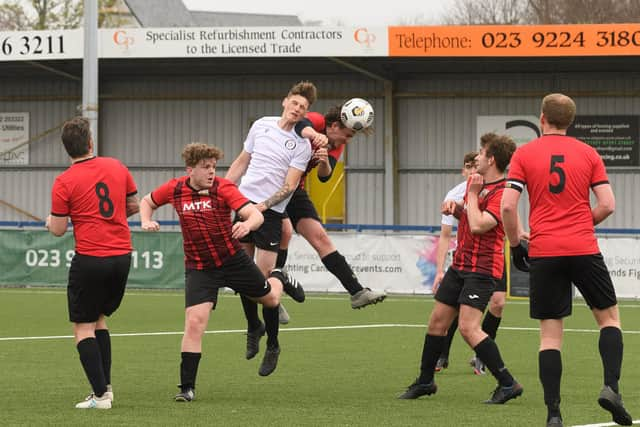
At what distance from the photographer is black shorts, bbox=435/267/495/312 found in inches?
384

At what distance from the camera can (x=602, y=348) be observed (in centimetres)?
806

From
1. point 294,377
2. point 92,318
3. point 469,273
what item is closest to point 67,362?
point 294,377

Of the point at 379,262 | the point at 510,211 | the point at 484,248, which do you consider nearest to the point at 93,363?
the point at 484,248

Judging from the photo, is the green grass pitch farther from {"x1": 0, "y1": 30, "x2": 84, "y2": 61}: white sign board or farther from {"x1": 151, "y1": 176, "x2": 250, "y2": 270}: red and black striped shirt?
{"x1": 0, "y1": 30, "x2": 84, "y2": 61}: white sign board

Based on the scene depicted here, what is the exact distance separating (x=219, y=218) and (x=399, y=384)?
7.34 ft

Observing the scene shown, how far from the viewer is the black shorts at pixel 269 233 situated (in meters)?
11.2

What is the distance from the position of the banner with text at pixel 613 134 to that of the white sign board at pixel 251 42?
19.2 feet

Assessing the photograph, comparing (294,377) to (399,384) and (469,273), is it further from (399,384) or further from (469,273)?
(469,273)

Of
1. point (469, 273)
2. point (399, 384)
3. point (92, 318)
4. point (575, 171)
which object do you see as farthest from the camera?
point (399, 384)

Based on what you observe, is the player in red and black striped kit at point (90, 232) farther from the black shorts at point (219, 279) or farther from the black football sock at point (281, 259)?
the black football sock at point (281, 259)

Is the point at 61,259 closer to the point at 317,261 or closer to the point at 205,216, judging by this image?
the point at 317,261

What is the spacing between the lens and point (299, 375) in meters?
11.5

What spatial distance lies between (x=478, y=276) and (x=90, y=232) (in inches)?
111

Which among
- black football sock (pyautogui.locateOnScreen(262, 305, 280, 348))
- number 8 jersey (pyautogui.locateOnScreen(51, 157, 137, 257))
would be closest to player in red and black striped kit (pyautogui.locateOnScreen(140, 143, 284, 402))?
number 8 jersey (pyautogui.locateOnScreen(51, 157, 137, 257))
